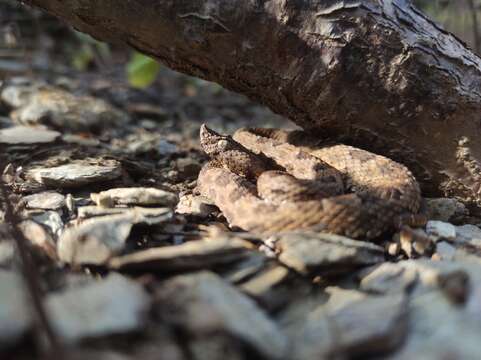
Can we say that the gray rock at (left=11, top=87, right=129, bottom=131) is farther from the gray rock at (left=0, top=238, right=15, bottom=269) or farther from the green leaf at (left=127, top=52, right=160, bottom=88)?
the gray rock at (left=0, top=238, right=15, bottom=269)

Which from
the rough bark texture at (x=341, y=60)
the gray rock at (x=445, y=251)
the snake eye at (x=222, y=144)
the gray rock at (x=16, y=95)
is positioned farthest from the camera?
the gray rock at (x=16, y=95)

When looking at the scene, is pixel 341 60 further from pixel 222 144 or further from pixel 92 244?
pixel 92 244

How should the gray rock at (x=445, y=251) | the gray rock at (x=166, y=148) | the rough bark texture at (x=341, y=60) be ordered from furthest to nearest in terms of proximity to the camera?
1. the gray rock at (x=166, y=148)
2. the rough bark texture at (x=341, y=60)
3. the gray rock at (x=445, y=251)

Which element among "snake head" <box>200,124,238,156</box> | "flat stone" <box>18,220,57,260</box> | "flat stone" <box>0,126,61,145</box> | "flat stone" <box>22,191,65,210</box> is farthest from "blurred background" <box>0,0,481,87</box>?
"flat stone" <box>18,220,57,260</box>

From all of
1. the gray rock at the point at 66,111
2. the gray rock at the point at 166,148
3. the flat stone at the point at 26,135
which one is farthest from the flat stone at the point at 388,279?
the gray rock at the point at 66,111

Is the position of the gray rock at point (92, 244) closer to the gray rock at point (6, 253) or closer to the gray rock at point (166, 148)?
the gray rock at point (6, 253)

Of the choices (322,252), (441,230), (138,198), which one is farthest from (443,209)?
(138,198)

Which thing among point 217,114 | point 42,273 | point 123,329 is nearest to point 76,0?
point 42,273

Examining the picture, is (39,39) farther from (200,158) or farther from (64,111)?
(200,158)
